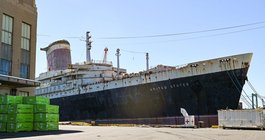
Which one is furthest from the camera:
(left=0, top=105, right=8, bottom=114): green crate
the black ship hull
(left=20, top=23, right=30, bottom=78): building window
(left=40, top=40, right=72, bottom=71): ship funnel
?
(left=40, top=40, right=72, bottom=71): ship funnel

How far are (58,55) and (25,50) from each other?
2677cm

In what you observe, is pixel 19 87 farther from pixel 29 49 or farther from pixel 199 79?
pixel 199 79

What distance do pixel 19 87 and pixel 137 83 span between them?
16.0m

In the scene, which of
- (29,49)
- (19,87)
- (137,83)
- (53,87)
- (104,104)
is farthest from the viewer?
(53,87)

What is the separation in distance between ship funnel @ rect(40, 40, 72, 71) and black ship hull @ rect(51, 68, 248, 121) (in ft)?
Result: 40.0

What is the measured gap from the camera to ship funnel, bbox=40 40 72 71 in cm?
5769

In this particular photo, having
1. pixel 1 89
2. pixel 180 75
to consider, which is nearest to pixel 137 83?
pixel 180 75

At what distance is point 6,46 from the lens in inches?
1189

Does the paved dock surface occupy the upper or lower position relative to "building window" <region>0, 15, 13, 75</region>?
lower

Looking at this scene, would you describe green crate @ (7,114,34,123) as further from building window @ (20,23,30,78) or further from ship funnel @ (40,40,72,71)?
ship funnel @ (40,40,72,71)

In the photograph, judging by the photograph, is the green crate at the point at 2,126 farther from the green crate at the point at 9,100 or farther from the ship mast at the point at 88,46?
the ship mast at the point at 88,46

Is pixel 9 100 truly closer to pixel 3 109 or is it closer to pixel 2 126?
pixel 3 109

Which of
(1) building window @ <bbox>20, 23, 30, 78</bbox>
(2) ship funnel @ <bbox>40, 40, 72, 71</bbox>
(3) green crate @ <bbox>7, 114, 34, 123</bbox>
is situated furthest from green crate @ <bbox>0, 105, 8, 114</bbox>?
(2) ship funnel @ <bbox>40, 40, 72, 71</bbox>

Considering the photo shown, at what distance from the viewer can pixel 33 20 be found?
1341 inches
